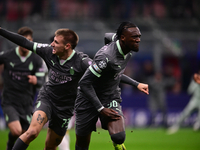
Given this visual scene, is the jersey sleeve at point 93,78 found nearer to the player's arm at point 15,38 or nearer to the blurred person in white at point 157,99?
the player's arm at point 15,38

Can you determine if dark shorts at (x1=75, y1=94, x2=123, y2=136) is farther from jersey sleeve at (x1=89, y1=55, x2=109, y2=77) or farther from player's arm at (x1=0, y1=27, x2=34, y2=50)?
player's arm at (x1=0, y1=27, x2=34, y2=50)

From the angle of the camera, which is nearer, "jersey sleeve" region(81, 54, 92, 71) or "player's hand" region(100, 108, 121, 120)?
"player's hand" region(100, 108, 121, 120)

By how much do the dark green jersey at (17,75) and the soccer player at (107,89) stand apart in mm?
1769

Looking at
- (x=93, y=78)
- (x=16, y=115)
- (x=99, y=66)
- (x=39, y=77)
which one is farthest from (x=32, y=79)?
(x=99, y=66)

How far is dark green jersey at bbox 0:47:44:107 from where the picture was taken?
6992 millimetres

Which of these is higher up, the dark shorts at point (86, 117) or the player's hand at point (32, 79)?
the player's hand at point (32, 79)

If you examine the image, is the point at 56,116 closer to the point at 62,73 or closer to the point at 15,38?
the point at 62,73

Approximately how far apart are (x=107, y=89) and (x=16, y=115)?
90.5 inches

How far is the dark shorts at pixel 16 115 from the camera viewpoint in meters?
6.73

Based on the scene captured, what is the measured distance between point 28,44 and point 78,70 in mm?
956

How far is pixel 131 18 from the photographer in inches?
734

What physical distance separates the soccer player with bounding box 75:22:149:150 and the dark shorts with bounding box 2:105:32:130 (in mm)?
1710

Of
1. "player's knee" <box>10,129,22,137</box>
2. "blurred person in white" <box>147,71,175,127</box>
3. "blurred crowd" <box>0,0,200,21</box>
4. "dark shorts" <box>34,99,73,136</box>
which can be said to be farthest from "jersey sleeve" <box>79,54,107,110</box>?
"blurred crowd" <box>0,0,200,21</box>

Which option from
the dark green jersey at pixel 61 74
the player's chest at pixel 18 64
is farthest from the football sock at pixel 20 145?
the player's chest at pixel 18 64
